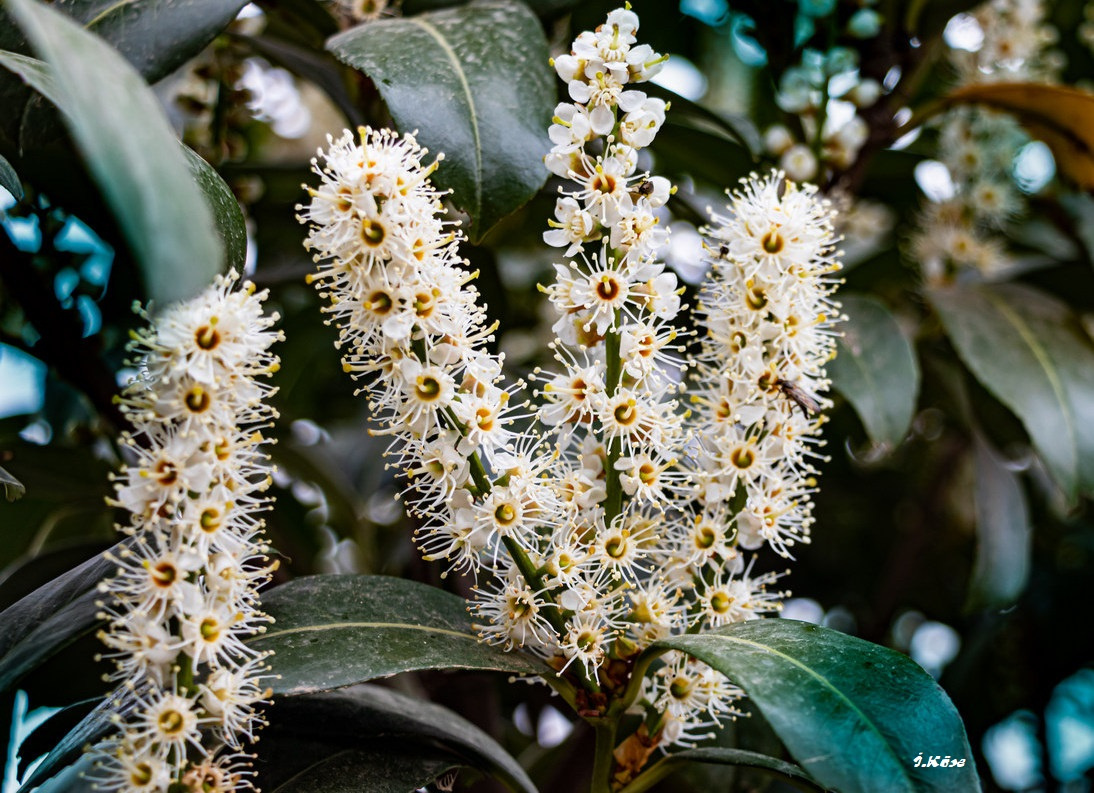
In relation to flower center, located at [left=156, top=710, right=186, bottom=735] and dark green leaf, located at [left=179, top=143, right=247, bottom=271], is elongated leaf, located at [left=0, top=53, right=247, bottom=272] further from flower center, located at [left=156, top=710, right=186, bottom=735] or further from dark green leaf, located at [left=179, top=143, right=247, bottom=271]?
flower center, located at [left=156, top=710, right=186, bottom=735]

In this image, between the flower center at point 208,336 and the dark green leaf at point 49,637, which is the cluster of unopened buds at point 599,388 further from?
the dark green leaf at point 49,637

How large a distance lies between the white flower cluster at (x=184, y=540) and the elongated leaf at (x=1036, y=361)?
104 cm

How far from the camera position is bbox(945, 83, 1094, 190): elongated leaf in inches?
54.9

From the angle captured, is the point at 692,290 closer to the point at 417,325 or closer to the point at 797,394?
the point at 797,394

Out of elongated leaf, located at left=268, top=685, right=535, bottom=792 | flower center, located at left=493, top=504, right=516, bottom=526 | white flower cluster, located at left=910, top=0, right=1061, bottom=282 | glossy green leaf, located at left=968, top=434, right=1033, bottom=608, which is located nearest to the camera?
flower center, located at left=493, top=504, right=516, bottom=526

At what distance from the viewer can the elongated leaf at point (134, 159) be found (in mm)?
516

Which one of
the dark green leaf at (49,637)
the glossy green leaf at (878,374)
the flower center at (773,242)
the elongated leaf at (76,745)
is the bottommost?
the elongated leaf at (76,745)

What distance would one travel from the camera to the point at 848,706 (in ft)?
2.39

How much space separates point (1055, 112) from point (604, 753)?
3.65 feet

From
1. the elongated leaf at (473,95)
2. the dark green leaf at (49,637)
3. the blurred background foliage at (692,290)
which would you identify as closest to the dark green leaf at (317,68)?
the blurred background foliage at (692,290)

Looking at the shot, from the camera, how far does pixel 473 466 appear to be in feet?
2.63

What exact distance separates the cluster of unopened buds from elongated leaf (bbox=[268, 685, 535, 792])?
134 millimetres

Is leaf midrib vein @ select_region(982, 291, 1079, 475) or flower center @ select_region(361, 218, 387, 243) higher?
flower center @ select_region(361, 218, 387, 243)

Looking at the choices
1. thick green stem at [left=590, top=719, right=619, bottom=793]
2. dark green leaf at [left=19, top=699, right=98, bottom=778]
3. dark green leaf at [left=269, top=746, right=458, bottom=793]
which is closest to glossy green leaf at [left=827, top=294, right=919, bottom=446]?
thick green stem at [left=590, top=719, right=619, bottom=793]
